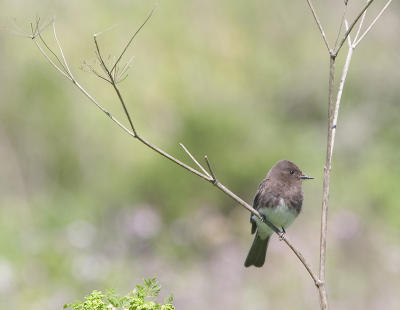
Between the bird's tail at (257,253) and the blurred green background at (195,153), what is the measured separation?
1393 millimetres

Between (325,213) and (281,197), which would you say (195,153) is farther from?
(325,213)

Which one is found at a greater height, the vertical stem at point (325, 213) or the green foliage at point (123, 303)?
the vertical stem at point (325, 213)

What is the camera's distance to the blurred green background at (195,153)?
6.00m

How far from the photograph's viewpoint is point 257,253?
12.8ft

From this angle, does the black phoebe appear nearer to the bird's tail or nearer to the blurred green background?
the bird's tail

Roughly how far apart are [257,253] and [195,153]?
4.75 m

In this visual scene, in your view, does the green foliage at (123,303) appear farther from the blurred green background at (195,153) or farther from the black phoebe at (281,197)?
the blurred green background at (195,153)

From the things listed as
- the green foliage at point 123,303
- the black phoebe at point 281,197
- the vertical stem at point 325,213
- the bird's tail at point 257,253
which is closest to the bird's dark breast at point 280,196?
the black phoebe at point 281,197

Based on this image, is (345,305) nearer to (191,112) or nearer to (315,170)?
(315,170)

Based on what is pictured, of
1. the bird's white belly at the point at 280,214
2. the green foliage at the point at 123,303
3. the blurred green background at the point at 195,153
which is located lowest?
the green foliage at the point at 123,303

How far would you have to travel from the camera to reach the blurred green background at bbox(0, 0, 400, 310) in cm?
600

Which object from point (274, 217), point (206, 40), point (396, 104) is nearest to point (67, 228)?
point (274, 217)

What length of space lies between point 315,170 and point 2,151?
3.92 m

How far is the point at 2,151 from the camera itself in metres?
9.33
